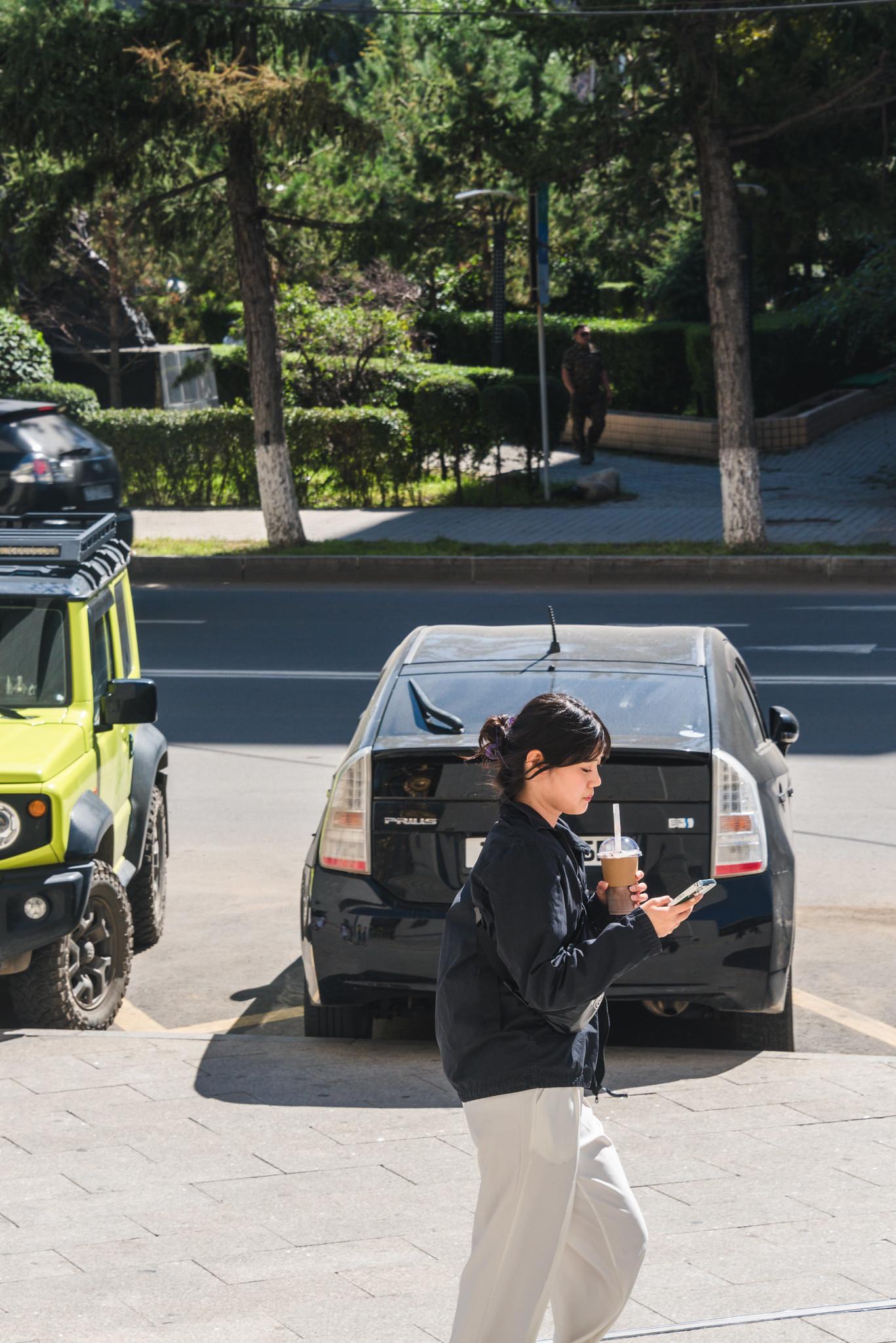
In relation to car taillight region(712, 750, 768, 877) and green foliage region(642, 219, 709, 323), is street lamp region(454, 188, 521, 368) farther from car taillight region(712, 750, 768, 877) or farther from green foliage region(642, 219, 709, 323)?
car taillight region(712, 750, 768, 877)

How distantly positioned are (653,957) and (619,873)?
8.20ft

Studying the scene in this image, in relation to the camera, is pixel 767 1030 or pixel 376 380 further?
pixel 376 380

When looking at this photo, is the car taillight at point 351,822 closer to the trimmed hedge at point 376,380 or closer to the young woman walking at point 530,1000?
the young woman walking at point 530,1000

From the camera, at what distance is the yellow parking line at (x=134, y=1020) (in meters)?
6.88

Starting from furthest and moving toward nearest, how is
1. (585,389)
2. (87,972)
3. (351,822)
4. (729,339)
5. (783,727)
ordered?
1. (585,389)
2. (729,339)
3. (783,727)
4. (87,972)
5. (351,822)

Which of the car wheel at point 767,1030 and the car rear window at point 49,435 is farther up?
the car rear window at point 49,435

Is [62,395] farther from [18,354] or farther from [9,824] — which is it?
[9,824]

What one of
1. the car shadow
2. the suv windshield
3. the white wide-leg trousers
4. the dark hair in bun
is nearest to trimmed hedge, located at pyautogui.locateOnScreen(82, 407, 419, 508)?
the suv windshield

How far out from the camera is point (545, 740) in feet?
10.8

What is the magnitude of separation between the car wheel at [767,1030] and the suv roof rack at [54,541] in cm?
318

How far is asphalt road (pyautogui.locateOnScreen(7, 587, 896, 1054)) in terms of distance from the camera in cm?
728

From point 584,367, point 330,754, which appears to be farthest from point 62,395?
point 330,754

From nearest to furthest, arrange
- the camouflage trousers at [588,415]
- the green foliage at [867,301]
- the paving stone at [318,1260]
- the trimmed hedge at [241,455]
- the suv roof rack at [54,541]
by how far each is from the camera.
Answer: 1. the paving stone at [318,1260]
2. the suv roof rack at [54,541]
3. the trimmed hedge at [241,455]
4. the green foliage at [867,301]
5. the camouflage trousers at [588,415]

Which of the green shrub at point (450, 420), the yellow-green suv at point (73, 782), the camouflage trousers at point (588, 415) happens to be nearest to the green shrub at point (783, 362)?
the camouflage trousers at point (588, 415)
